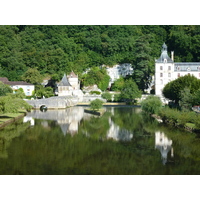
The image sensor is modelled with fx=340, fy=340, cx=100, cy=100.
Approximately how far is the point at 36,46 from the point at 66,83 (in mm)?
14303

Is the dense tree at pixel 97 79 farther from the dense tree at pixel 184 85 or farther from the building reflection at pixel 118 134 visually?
the building reflection at pixel 118 134

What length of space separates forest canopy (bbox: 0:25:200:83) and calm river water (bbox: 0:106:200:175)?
39535 millimetres

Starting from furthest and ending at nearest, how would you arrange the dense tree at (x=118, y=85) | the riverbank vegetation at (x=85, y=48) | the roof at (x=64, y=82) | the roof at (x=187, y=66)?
the riverbank vegetation at (x=85, y=48) → the dense tree at (x=118, y=85) → the roof at (x=64, y=82) → the roof at (x=187, y=66)

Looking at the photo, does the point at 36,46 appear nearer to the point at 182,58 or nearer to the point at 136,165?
the point at 182,58

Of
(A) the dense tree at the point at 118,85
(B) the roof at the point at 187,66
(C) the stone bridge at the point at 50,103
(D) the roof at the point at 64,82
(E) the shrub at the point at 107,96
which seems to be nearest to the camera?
(C) the stone bridge at the point at 50,103

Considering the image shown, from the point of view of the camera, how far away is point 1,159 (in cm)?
1838

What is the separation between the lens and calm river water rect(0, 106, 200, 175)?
16578mm

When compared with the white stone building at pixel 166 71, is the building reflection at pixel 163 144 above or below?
below

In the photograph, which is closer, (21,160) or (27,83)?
(21,160)

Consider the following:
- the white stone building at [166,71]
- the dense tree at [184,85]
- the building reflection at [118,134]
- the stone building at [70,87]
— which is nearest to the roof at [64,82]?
the stone building at [70,87]

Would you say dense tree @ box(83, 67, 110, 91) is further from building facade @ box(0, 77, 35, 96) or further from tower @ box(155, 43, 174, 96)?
building facade @ box(0, 77, 35, 96)

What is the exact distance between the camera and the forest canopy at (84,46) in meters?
71.1

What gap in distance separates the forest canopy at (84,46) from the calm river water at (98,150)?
130 ft

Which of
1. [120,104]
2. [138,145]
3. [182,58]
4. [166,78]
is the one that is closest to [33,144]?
[138,145]
